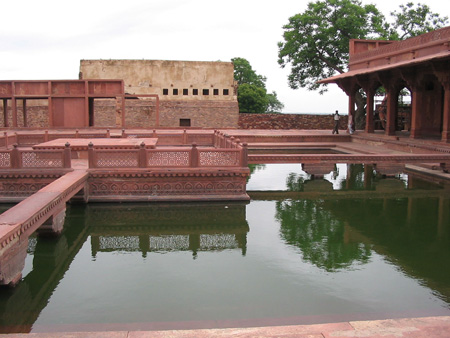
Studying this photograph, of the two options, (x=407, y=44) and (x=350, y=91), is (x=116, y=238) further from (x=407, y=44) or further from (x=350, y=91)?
(x=350, y=91)

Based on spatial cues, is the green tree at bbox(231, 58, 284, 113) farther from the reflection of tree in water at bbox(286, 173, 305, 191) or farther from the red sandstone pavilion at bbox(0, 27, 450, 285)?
the reflection of tree in water at bbox(286, 173, 305, 191)

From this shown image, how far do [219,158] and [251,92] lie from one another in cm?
3740

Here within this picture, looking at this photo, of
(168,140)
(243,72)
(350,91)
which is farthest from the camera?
(243,72)

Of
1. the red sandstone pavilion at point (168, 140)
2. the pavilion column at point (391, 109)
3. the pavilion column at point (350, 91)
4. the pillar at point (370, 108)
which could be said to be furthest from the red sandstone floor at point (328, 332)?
the pavilion column at point (350, 91)

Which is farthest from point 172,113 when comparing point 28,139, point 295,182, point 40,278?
point 40,278

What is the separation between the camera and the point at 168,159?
33.4 ft

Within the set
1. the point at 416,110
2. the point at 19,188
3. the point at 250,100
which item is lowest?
the point at 19,188

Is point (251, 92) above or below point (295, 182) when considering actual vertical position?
above

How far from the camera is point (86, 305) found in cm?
519

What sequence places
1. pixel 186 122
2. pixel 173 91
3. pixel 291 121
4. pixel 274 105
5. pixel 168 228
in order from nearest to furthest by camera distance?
pixel 168 228, pixel 291 121, pixel 186 122, pixel 173 91, pixel 274 105

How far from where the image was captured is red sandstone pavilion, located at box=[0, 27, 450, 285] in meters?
9.85

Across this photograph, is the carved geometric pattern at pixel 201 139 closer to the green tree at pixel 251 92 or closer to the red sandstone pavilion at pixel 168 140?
the red sandstone pavilion at pixel 168 140

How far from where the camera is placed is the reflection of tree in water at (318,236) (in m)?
6.83

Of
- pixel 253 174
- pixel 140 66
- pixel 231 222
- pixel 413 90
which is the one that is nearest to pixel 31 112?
pixel 140 66
